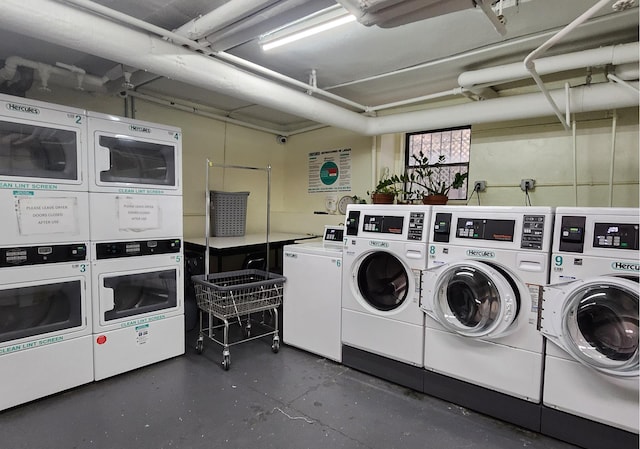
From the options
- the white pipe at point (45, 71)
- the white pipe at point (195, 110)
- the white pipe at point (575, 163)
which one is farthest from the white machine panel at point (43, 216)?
the white pipe at point (575, 163)

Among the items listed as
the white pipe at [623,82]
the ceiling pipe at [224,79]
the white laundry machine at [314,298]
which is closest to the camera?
the ceiling pipe at [224,79]

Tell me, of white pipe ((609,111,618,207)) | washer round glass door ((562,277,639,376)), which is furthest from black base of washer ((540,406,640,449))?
white pipe ((609,111,618,207))

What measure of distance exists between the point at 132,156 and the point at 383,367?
2.58 m

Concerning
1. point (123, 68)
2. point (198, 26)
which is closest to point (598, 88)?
point (198, 26)

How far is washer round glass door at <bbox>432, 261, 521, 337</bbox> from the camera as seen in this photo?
2121 millimetres

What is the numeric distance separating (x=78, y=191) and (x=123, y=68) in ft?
3.47

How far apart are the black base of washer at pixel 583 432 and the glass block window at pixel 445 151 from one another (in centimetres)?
214

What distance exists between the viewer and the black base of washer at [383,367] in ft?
8.45

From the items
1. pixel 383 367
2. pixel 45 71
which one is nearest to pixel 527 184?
→ pixel 383 367

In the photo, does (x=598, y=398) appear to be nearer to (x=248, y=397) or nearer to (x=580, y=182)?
(x=580, y=182)

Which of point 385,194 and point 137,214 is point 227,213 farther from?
point 385,194

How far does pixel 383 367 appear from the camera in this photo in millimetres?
2727

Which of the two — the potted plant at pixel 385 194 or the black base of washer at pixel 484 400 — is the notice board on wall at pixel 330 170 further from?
the black base of washer at pixel 484 400

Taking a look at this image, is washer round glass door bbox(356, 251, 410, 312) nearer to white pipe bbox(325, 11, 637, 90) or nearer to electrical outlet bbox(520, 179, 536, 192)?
electrical outlet bbox(520, 179, 536, 192)
